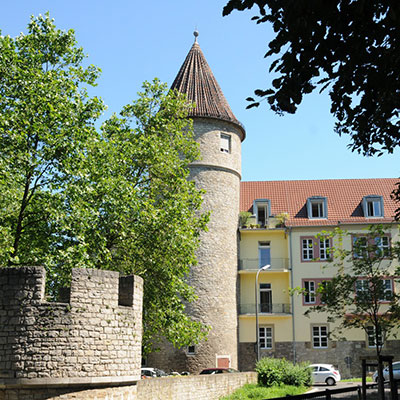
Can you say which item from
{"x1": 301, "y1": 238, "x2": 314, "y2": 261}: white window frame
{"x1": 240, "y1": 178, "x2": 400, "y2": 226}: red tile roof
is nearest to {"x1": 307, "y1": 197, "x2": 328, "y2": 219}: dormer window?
{"x1": 240, "y1": 178, "x2": 400, "y2": 226}: red tile roof

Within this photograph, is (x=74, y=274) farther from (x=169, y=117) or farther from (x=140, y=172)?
(x=169, y=117)

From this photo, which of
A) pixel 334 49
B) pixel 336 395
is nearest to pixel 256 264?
pixel 336 395

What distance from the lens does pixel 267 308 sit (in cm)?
4200

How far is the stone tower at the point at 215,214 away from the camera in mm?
37156

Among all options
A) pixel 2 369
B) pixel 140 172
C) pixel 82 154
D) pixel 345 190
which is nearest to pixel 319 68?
pixel 2 369

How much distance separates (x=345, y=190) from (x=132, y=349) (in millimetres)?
34501

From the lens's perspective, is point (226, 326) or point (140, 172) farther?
point (226, 326)

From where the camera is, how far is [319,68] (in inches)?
282

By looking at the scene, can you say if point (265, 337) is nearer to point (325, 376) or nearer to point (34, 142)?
point (325, 376)

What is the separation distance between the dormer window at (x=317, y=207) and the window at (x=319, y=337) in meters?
7.80

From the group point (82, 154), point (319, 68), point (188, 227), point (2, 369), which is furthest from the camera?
point (188, 227)

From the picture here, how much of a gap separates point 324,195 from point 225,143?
33.0 ft

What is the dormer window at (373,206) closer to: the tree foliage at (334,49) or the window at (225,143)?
the window at (225,143)

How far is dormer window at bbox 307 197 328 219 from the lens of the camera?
4419cm
